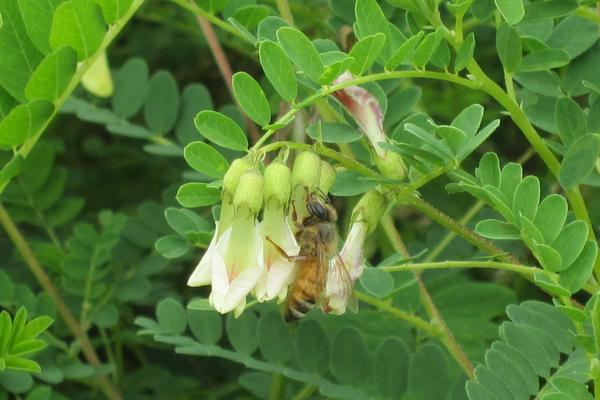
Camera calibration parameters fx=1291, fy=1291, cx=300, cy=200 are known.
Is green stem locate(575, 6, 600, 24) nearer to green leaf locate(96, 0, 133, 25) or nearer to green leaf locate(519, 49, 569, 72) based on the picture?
green leaf locate(519, 49, 569, 72)

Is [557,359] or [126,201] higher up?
[557,359]

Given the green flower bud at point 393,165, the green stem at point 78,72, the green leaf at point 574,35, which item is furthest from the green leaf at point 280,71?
the green leaf at point 574,35

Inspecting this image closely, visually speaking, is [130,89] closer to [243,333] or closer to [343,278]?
[243,333]

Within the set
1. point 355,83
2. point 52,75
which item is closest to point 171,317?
point 52,75

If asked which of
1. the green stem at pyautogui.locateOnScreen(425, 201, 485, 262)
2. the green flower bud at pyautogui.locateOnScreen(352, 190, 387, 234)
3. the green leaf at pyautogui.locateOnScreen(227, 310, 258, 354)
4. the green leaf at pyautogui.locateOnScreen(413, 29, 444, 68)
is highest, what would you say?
the green leaf at pyautogui.locateOnScreen(413, 29, 444, 68)

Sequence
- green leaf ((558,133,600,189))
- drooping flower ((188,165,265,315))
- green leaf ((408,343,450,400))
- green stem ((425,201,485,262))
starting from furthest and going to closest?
green stem ((425,201,485,262)), green leaf ((408,343,450,400)), green leaf ((558,133,600,189)), drooping flower ((188,165,265,315))

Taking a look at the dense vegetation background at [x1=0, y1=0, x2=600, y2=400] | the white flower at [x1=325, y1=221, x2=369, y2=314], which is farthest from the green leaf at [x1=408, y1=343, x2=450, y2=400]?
the white flower at [x1=325, y1=221, x2=369, y2=314]

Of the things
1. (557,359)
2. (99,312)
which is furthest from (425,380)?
(99,312)

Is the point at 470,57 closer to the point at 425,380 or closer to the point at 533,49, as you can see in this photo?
the point at 533,49
